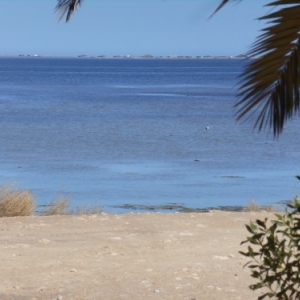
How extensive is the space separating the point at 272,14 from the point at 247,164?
17.4 meters

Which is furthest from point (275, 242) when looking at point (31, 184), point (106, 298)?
point (31, 184)

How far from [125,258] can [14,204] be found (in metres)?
4.43

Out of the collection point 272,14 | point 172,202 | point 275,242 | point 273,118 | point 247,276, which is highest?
point 272,14

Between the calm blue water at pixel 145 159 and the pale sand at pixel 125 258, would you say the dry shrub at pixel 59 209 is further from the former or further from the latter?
the pale sand at pixel 125 258

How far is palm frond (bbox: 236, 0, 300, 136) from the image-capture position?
3.37m

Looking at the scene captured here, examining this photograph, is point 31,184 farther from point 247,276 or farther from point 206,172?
point 247,276

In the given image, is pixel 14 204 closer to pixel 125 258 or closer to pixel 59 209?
pixel 59 209

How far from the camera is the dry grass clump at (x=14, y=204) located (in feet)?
37.5

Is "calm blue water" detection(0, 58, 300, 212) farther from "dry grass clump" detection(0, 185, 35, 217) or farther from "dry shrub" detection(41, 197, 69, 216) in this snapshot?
"dry grass clump" detection(0, 185, 35, 217)

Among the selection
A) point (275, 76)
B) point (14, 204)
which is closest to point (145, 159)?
point (14, 204)

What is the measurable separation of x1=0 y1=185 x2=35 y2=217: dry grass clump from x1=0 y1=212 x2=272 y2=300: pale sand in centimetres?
113

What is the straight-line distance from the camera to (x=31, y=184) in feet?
54.7

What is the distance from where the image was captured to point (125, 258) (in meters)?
7.52

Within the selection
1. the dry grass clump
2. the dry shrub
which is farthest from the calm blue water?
the dry grass clump
